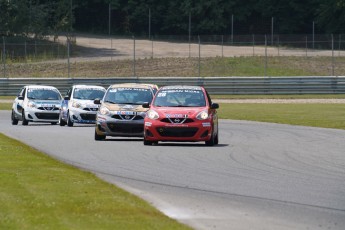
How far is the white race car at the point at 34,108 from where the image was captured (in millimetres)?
37688

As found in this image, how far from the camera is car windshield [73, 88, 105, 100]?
3697 cm

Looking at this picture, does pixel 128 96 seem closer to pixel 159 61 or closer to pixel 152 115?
pixel 152 115

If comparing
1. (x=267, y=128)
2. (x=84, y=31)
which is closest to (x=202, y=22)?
(x=84, y=31)

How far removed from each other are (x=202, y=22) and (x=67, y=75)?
998 inches

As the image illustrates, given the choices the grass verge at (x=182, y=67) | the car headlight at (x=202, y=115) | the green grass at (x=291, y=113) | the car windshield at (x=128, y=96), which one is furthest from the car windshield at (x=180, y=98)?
the grass verge at (x=182, y=67)

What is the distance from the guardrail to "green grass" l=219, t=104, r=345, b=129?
→ 700 centimetres

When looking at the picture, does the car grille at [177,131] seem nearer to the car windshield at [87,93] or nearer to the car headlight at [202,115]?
the car headlight at [202,115]

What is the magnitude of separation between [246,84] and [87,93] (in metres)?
23.7

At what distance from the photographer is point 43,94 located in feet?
131

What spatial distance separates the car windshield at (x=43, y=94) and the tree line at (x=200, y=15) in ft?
142

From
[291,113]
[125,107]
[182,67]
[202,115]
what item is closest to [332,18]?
[182,67]

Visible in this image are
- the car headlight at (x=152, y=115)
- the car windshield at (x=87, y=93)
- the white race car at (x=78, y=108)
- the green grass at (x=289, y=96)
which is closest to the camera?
the car headlight at (x=152, y=115)

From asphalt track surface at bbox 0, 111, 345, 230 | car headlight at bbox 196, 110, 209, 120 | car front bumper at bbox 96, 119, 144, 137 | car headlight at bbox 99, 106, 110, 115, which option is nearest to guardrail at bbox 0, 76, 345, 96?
asphalt track surface at bbox 0, 111, 345, 230

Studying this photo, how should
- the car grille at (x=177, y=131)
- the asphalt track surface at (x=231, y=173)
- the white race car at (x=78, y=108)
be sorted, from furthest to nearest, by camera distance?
the white race car at (x=78, y=108), the car grille at (x=177, y=131), the asphalt track surface at (x=231, y=173)
